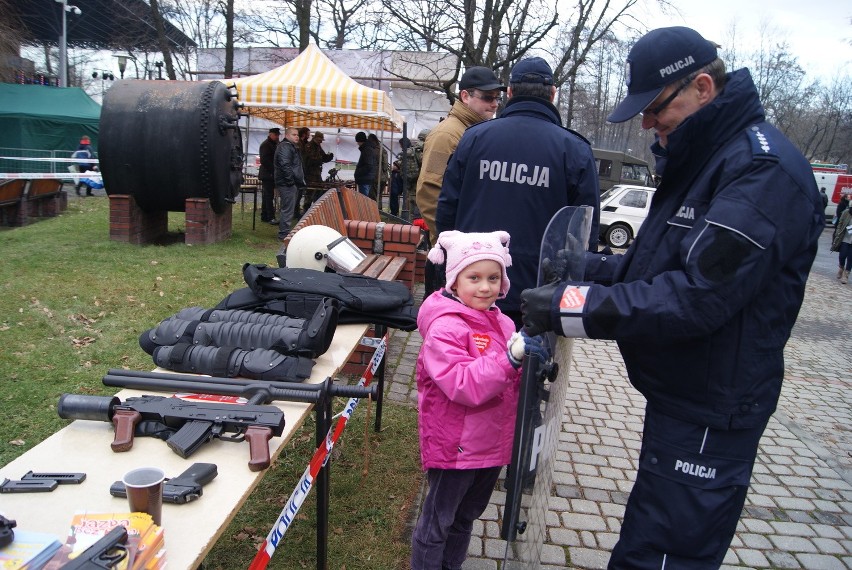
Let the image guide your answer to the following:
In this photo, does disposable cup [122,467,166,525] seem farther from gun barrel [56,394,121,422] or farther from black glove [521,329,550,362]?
black glove [521,329,550,362]

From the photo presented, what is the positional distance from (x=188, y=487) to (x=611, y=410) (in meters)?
4.50

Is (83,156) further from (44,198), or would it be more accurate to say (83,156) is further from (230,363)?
(230,363)

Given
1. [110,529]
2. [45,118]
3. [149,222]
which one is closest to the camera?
[110,529]

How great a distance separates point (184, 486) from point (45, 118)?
84.4ft

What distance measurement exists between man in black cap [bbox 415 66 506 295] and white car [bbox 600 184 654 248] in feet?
41.7

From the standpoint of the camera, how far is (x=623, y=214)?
54.2ft

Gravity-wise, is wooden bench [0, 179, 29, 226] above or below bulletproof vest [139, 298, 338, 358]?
below

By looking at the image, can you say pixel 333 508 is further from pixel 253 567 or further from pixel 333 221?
pixel 333 221

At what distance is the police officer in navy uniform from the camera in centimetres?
174

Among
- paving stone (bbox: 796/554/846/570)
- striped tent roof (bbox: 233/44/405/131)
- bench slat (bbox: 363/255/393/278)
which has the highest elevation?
striped tent roof (bbox: 233/44/405/131)

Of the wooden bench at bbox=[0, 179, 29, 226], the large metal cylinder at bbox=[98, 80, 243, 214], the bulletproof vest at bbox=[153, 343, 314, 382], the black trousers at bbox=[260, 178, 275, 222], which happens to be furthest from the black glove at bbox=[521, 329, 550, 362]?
the wooden bench at bbox=[0, 179, 29, 226]

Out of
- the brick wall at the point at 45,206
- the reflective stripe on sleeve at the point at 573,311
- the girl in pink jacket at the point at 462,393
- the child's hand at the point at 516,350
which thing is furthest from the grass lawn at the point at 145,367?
the brick wall at the point at 45,206

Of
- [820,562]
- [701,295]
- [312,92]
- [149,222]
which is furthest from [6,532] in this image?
[312,92]

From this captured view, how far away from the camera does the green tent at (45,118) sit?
72.3 ft
